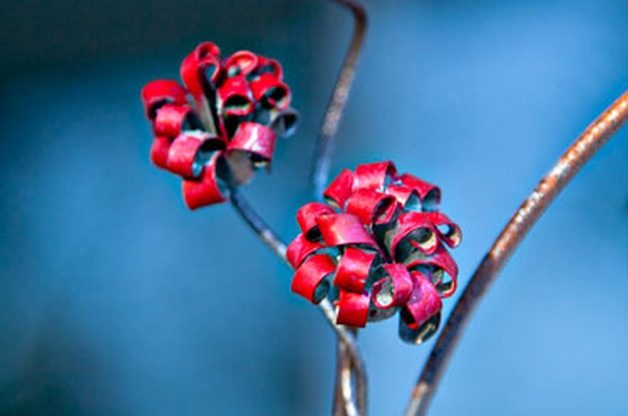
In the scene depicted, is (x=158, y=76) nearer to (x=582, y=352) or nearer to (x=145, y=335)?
(x=145, y=335)

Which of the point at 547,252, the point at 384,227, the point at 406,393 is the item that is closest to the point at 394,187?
the point at 384,227

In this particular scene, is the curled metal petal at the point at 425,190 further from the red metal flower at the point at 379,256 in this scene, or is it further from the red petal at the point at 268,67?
the red petal at the point at 268,67

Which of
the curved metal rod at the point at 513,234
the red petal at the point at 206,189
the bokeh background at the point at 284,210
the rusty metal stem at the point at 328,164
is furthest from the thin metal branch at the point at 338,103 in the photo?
the bokeh background at the point at 284,210

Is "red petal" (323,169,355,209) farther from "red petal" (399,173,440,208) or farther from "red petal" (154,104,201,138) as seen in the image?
"red petal" (154,104,201,138)

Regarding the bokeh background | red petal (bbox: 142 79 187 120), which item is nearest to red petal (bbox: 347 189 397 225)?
red petal (bbox: 142 79 187 120)

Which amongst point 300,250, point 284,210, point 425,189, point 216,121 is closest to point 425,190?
point 425,189

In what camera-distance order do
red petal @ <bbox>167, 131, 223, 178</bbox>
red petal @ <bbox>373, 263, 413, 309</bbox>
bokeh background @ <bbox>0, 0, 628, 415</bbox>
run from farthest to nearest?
bokeh background @ <bbox>0, 0, 628, 415</bbox> → red petal @ <bbox>167, 131, 223, 178</bbox> → red petal @ <bbox>373, 263, 413, 309</bbox>
